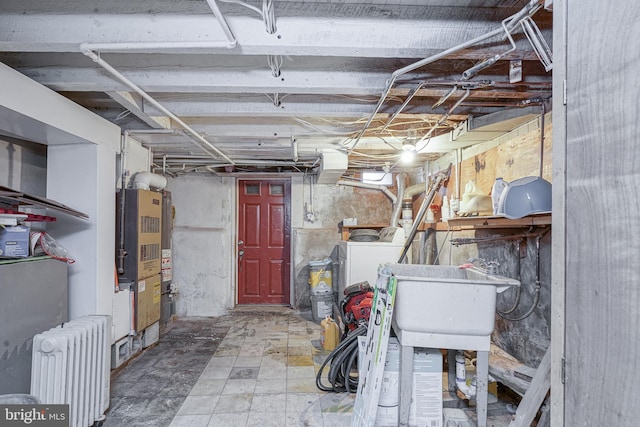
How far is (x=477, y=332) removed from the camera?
1973mm

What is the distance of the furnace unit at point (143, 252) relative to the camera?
3102 millimetres

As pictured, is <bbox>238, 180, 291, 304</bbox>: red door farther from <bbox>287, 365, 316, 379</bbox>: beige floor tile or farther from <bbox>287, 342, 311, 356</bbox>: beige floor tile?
<bbox>287, 365, 316, 379</bbox>: beige floor tile

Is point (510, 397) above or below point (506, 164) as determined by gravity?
below

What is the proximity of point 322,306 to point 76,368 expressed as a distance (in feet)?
9.74

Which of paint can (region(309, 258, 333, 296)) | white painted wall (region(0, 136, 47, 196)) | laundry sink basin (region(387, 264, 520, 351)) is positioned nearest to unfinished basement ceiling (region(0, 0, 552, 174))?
white painted wall (region(0, 136, 47, 196))

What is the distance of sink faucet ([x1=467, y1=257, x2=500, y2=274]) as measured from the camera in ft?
7.81

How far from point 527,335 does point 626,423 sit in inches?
66.6

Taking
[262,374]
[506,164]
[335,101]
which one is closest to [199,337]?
[262,374]

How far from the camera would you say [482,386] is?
78.8 inches

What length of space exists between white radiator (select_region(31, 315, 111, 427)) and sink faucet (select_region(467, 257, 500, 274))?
8.70 feet

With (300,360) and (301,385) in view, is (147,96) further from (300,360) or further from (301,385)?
(300,360)

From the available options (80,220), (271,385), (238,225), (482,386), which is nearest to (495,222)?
(482,386)

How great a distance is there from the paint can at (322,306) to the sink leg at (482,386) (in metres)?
2.63

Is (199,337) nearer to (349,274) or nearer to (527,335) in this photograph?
(349,274)
